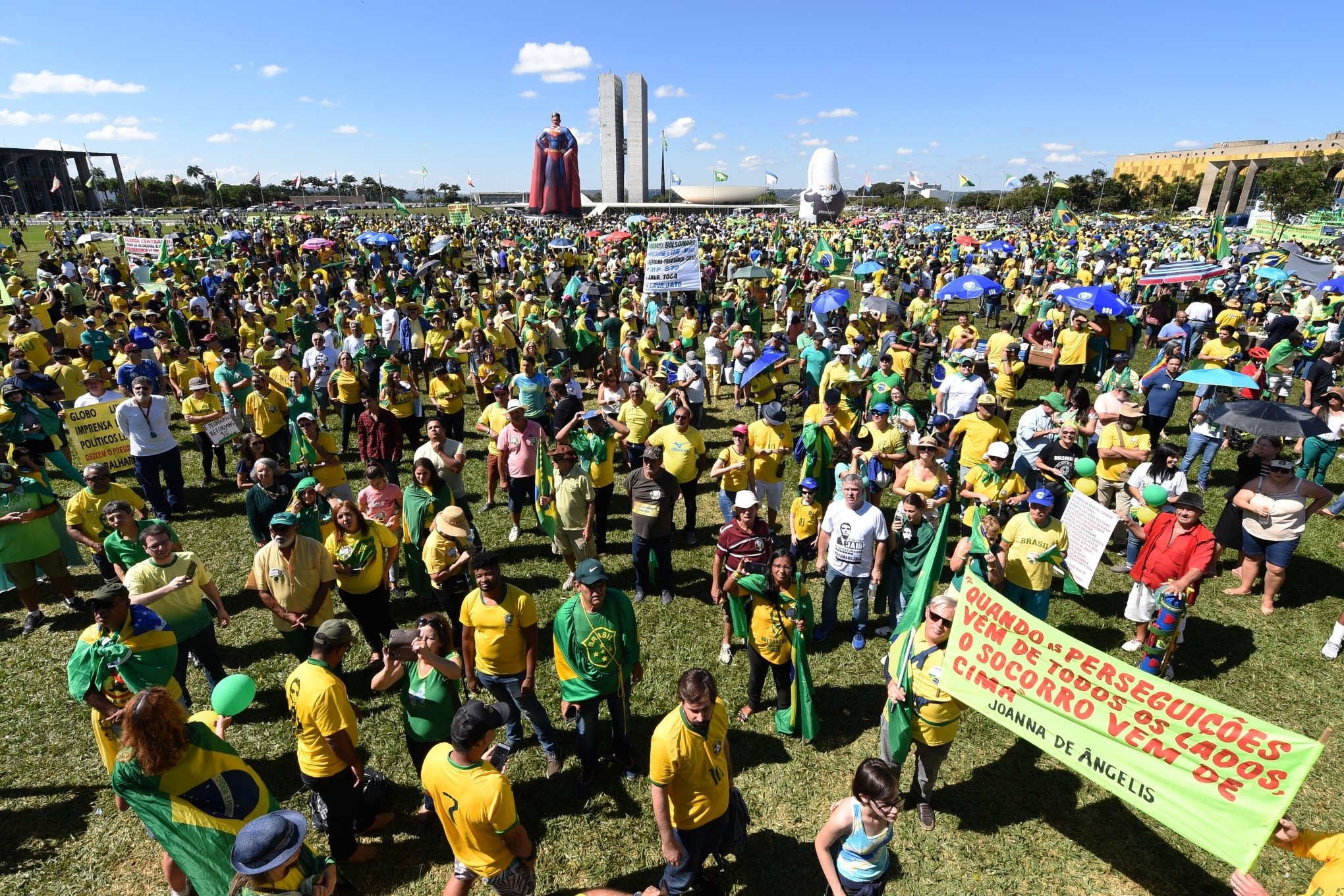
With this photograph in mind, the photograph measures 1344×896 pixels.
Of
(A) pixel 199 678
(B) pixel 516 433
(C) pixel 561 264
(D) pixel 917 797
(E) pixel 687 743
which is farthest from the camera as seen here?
(C) pixel 561 264

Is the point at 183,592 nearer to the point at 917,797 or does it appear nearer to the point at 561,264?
the point at 917,797

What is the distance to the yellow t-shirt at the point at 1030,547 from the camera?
591 centimetres

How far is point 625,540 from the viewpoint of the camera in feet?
29.6

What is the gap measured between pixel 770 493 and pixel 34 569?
8.07 metres

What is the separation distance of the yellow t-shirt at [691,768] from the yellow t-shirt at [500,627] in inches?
61.3

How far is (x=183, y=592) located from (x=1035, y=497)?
24.2 feet

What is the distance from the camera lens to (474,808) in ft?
11.1

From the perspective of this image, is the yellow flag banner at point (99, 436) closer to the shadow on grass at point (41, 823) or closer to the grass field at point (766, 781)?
the grass field at point (766, 781)

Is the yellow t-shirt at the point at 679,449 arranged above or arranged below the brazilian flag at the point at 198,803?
above

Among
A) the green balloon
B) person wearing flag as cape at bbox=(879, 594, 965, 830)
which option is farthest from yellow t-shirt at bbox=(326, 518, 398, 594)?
person wearing flag as cape at bbox=(879, 594, 965, 830)

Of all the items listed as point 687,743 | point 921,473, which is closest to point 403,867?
point 687,743

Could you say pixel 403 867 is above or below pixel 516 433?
below

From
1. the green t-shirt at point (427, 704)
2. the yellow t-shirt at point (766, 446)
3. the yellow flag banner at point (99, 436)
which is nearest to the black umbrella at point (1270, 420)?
the yellow t-shirt at point (766, 446)

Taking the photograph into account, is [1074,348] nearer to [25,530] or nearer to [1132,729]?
[1132,729]
